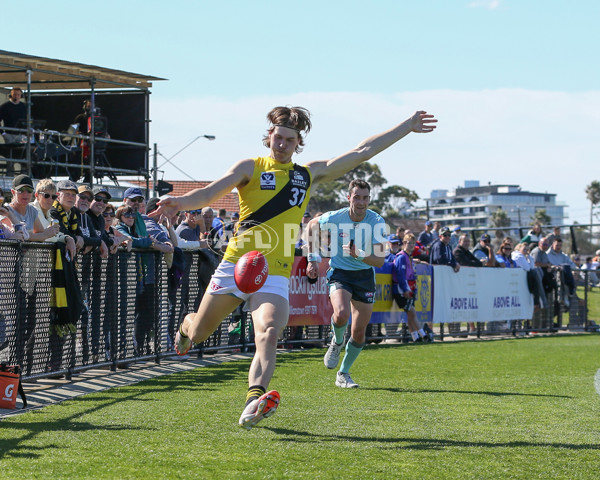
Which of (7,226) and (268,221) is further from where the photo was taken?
(7,226)

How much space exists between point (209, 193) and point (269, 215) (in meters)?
0.58

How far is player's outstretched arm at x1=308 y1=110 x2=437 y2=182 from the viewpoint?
7070mm

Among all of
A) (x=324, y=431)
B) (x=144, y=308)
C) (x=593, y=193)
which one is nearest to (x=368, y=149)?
(x=324, y=431)

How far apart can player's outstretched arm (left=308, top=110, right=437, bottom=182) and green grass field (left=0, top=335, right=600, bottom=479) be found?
6.39 feet

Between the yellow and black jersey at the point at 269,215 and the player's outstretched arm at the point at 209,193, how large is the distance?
7 cm

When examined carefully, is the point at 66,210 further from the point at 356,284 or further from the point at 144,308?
the point at 356,284

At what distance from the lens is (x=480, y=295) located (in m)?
21.7

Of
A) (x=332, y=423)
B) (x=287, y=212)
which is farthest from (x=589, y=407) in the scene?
(x=287, y=212)

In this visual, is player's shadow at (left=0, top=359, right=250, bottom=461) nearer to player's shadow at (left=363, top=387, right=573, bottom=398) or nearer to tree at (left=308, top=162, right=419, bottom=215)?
player's shadow at (left=363, top=387, right=573, bottom=398)

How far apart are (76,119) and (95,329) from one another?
12009mm

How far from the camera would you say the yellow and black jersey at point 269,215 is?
6695 mm

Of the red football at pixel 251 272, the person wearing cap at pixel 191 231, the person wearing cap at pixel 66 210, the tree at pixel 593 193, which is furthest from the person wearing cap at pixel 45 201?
the tree at pixel 593 193

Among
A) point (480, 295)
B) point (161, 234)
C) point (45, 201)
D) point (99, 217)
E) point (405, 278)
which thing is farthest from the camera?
point (480, 295)

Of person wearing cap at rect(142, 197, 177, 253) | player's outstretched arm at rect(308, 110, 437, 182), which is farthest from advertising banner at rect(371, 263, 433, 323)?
player's outstretched arm at rect(308, 110, 437, 182)
